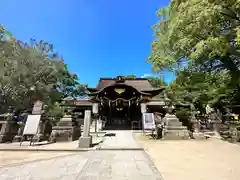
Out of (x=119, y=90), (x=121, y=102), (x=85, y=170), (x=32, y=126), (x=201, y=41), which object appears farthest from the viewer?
(x=121, y=102)

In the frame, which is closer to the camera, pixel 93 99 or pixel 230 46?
pixel 230 46

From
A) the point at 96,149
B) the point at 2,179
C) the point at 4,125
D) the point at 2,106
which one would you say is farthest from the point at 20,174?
the point at 2,106

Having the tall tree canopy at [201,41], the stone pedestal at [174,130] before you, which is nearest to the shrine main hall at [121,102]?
the stone pedestal at [174,130]

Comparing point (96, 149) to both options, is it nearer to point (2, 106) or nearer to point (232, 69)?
point (232, 69)

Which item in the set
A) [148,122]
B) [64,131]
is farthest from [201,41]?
[64,131]

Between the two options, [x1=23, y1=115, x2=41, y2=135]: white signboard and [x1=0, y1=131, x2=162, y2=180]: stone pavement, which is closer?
[x1=0, y1=131, x2=162, y2=180]: stone pavement

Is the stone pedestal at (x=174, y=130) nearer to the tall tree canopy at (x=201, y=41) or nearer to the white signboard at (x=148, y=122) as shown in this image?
the white signboard at (x=148, y=122)

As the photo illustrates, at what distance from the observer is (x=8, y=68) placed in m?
13.6

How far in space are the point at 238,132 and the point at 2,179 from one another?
9.07 m

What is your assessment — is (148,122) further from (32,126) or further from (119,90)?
(32,126)

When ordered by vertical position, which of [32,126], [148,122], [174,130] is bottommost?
[174,130]

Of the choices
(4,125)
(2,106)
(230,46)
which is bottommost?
(4,125)

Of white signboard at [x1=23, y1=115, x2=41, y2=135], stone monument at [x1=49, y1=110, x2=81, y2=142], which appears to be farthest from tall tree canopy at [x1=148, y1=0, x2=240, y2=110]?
white signboard at [x1=23, y1=115, x2=41, y2=135]

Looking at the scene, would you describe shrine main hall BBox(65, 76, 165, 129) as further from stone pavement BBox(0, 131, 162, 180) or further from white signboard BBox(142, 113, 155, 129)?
stone pavement BBox(0, 131, 162, 180)
